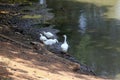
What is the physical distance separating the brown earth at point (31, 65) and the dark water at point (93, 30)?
1.92m

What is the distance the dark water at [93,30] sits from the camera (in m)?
15.7

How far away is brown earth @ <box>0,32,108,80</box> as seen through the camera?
10.2m

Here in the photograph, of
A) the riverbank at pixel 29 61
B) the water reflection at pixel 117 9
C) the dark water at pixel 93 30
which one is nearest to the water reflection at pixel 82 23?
the dark water at pixel 93 30

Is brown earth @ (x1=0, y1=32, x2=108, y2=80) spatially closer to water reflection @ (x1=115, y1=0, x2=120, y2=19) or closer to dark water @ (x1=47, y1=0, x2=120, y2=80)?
dark water @ (x1=47, y1=0, x2=120, y2=80)

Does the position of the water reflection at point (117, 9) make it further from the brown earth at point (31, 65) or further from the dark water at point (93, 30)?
the brown earth at point (31, 65)

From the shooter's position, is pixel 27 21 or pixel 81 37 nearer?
pixel 81 37

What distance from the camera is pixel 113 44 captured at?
724 inches

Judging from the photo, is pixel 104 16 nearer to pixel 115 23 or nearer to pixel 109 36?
pixel 115 23

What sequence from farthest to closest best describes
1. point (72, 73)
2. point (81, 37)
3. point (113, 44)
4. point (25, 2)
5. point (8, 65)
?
point (25, 2) < point (81, 37) < point (113, 44) < point (72, 73) < point (8, 65)

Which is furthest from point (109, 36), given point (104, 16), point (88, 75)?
point (88, 75)

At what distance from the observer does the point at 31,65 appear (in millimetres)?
11703

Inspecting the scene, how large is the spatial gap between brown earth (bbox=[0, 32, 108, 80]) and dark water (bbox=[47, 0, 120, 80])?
192 cm

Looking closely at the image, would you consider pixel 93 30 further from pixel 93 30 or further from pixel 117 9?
pixel 117 9

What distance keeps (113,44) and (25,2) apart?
12.8m
